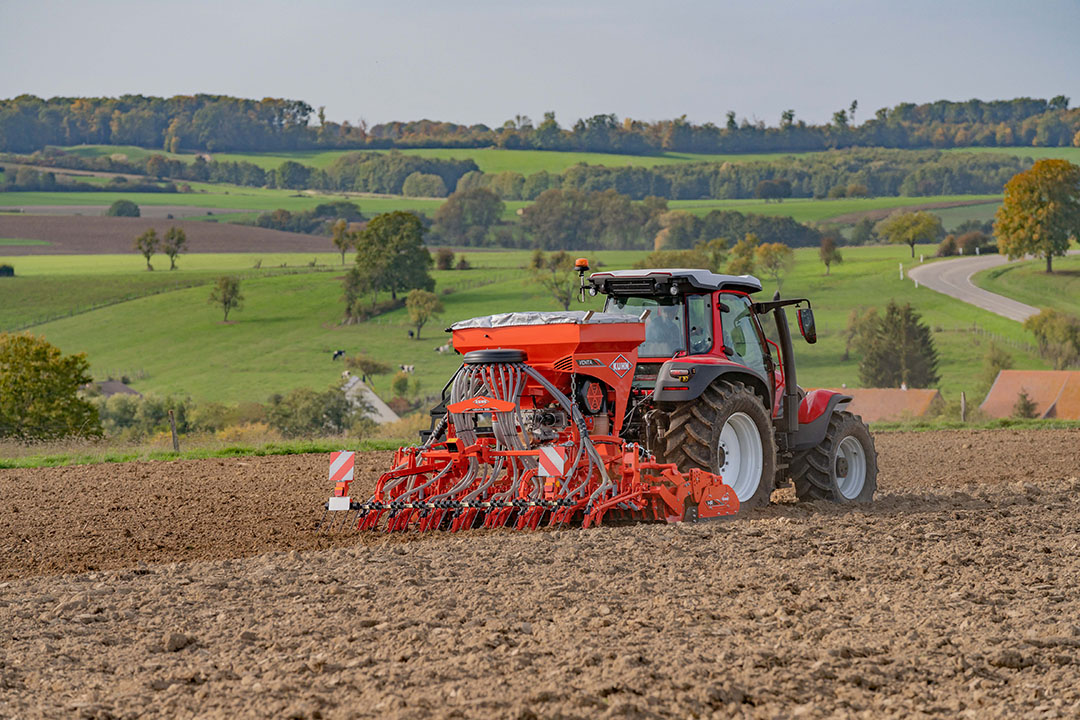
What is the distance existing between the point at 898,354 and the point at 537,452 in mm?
60343

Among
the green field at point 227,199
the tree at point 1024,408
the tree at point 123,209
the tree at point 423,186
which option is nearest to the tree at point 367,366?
the tree at point 1024,408

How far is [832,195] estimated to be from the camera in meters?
139

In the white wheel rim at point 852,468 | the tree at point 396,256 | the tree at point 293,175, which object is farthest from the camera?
the tree at point 293,175

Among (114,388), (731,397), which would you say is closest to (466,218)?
(114,388)

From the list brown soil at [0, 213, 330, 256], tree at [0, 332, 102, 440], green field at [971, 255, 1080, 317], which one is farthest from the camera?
brown soil at [0, 213, 330, 256]

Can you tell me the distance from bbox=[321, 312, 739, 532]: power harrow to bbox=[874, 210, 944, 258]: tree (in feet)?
311

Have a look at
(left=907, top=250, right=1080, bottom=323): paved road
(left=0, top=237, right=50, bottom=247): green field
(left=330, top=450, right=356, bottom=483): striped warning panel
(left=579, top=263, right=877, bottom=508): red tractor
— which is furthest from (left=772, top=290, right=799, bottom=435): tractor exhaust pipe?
(left=0, top=237, right=50, bottom=247): green field

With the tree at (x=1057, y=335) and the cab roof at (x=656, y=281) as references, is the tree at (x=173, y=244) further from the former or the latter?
the cab roof at (x=656, y=281)

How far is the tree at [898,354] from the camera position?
66.9 metres

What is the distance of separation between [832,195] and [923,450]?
12455 centimetres

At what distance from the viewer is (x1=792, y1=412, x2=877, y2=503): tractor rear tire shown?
11734 mm

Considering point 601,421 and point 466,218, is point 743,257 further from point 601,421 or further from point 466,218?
point 601,421

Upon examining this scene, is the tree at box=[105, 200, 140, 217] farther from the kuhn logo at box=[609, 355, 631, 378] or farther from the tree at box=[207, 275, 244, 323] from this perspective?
the kuhn logo at box=[609, 355, 631, 378]

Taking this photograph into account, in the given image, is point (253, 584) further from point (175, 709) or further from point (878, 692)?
point (878, 692)
